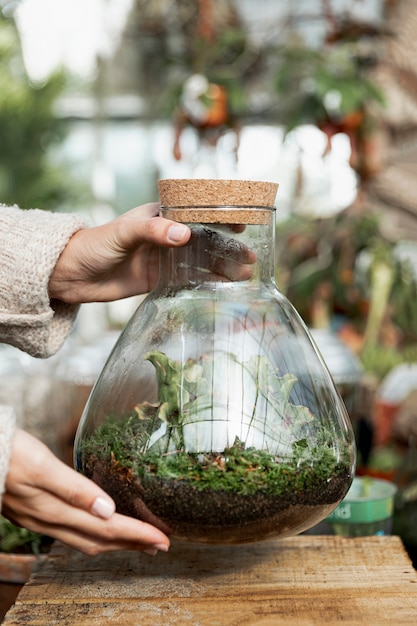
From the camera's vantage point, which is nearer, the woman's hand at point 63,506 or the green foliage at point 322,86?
the woman's hand at point 63,506

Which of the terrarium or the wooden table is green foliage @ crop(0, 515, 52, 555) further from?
the terrarium

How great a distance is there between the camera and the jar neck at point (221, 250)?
894mm

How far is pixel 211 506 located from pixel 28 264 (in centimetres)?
35

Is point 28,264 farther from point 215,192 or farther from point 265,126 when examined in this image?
point 265,126

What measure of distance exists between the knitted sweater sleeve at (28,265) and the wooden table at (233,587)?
11.3 inches

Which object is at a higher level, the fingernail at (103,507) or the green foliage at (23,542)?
the fingernail at (103,507)

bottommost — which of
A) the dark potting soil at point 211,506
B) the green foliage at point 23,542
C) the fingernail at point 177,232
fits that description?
the green foliage at point 23,542

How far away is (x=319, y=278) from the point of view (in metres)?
2.74

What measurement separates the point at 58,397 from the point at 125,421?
1103mm

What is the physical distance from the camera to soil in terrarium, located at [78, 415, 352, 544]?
809mm

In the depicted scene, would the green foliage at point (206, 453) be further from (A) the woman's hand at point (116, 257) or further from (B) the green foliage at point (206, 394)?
(A) the woman's hand at point (116, 257)

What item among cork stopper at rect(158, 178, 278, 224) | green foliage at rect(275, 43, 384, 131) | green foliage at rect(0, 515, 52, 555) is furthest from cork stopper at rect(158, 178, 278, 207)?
green foliage at rect(275, 43, 384, 131)

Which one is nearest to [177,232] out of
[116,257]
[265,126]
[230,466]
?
[116,257]

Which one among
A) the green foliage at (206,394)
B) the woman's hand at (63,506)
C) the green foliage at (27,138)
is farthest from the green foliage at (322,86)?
the woman's hand at (63,506)
